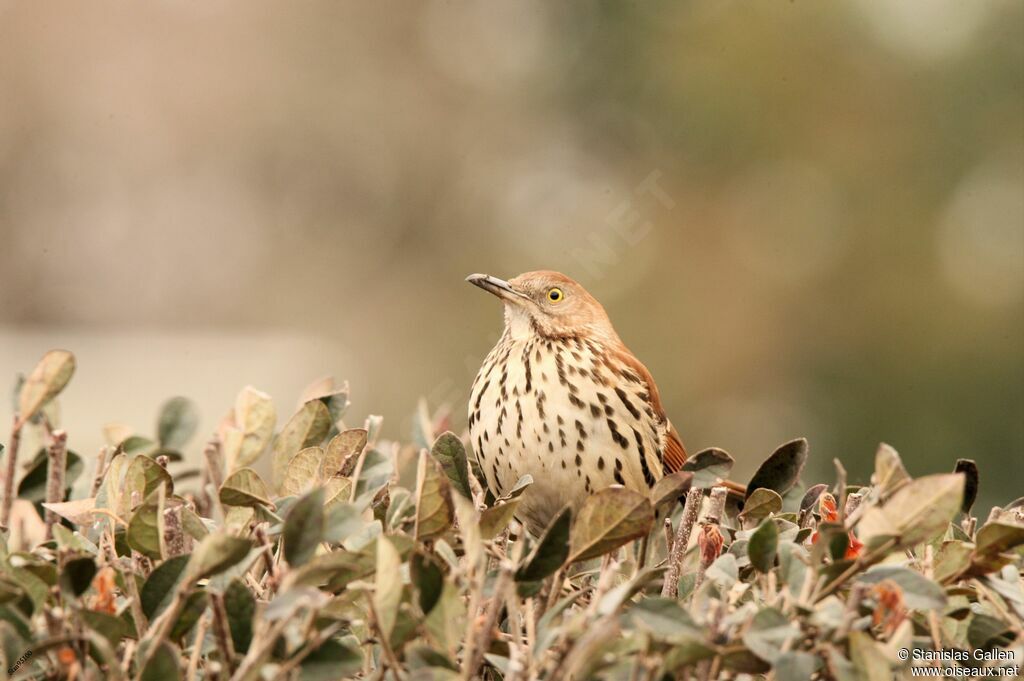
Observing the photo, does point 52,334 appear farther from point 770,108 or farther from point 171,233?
point 770,108

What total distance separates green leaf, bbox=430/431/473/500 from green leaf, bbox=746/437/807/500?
385mm

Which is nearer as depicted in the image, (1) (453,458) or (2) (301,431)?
(1) (453,458)

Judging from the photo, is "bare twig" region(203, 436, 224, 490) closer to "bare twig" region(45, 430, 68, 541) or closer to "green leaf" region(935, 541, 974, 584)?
"bare twig" region(45, 430, 68, 541)

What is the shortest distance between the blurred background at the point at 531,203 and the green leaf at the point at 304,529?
18.4ft

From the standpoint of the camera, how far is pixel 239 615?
1.14 m

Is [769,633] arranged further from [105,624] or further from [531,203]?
[531,203]

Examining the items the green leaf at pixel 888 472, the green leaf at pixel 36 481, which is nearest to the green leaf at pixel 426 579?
the green leaf at pixel 888 472

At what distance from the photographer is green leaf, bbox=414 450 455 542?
124cm

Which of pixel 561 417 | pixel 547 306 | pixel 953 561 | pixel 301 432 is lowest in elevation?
pixel 953 561

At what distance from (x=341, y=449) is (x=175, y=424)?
1.91 ft

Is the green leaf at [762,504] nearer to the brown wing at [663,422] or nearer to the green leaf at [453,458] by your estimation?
the green leaf at [453,458]

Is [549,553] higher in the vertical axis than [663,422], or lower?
lower

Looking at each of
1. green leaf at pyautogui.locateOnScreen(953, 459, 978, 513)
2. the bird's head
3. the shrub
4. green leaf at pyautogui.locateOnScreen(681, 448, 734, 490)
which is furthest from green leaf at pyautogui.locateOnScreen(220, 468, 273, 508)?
the bird's head

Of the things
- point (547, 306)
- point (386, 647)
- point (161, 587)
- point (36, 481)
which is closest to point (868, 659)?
point (386, 647)
